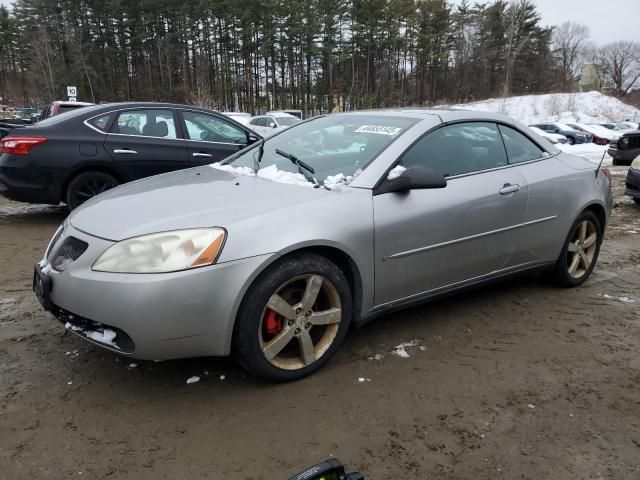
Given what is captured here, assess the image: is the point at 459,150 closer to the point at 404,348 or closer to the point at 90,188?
the point at 404,348

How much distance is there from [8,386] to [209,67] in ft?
151

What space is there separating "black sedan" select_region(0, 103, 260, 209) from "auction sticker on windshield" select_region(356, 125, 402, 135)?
362 cm

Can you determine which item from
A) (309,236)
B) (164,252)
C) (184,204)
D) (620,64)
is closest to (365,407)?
(309,236)

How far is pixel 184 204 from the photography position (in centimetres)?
268

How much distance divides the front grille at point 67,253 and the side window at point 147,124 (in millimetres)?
3909

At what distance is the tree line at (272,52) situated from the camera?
43281 millimetres

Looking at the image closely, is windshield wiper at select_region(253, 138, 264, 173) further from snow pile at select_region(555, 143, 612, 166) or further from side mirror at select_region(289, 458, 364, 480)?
snow pile at select_region(555, 143, 612, 166)

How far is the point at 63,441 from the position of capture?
220 centimetres

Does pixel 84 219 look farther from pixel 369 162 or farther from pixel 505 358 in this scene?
pixel 505 358

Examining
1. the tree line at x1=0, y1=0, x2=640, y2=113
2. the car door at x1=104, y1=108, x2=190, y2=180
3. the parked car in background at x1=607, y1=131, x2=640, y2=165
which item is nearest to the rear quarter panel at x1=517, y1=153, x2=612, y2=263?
the car door at x1=104, y1=108, x2=190, y2=180

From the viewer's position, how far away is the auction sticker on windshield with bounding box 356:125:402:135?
10.6ft

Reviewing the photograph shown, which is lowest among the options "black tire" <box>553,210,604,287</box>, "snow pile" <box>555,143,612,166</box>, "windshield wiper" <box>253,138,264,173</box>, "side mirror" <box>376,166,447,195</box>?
"snow pile" <box>555,143,612,166</box>

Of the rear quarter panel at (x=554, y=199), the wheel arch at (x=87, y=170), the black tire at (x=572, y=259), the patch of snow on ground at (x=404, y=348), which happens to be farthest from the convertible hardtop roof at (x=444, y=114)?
the wheel arch at (x=87, y=170)

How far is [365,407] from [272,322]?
2.07ft
